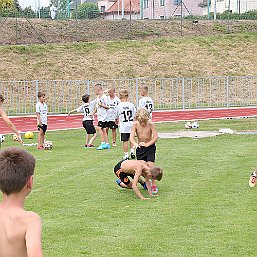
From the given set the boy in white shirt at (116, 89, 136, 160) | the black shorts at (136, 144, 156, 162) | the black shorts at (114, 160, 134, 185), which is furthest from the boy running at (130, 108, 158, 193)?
the boy in white shirt at (116, 89, 136, 160)

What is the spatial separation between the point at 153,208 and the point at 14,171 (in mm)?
7199

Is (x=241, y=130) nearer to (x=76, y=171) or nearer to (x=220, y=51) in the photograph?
(x=76, y=171)

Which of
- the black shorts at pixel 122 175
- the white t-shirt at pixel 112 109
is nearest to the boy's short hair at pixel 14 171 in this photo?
the black shorts at pixel 122 175

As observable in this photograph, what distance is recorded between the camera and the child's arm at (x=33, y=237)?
442 centimetres

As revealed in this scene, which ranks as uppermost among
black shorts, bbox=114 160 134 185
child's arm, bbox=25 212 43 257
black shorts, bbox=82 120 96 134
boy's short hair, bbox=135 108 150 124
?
child's arm, bbox=25 212 43 257

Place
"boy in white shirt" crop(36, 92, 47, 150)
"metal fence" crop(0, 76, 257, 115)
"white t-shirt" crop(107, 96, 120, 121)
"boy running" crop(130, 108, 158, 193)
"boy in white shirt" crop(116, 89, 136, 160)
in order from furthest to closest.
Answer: "metal fence" crop(0, 76, 257, 115) → "white t-shirt" crop(107, 96, 120, 121) → "boy in white shirt" crop(36, 92, 47, 150) → "boy in white shirt" crop(116, 89, 136, 160) → "boy running" crop(130, 108, 158, 193)

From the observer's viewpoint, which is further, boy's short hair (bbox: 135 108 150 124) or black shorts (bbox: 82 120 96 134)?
black shorts (bbox: 82 120 96 134)

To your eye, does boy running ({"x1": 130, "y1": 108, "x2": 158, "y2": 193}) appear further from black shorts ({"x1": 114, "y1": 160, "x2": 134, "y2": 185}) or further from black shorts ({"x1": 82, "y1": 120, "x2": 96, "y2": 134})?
black shorts ({"x1": 82, "y1": 120, "x2": 96, "y2": 134})

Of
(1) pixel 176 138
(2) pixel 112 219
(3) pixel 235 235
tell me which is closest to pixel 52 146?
(1) pixel 176 138

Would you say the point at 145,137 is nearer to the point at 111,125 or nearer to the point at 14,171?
the point at 111,125

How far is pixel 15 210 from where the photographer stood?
4.64m

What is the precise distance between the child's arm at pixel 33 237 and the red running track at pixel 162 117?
974 inches

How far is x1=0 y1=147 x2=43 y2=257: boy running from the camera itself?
457 centimetres

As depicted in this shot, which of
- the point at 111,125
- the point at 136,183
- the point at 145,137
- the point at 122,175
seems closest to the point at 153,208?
the point at 136,183
